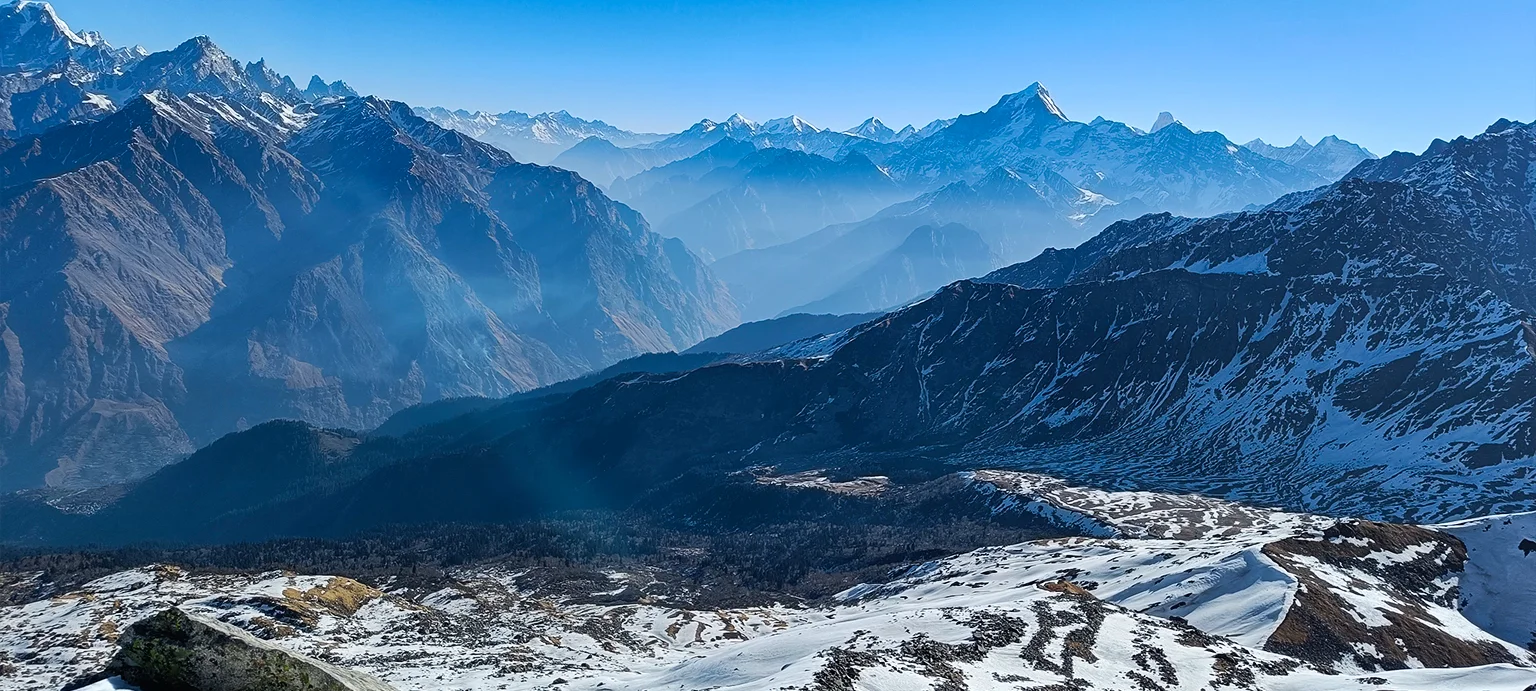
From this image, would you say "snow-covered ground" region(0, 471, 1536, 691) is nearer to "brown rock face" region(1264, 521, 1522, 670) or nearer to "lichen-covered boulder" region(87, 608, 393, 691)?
"brown rock face" region(1264, 521, 1522, 670)

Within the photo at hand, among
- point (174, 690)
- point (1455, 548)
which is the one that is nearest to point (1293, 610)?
point (1455, 548)

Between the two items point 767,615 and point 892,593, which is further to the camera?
point 892,593

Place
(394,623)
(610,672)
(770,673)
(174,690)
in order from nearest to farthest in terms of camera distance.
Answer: (174,690), (770,673), (610,672), (394,623)

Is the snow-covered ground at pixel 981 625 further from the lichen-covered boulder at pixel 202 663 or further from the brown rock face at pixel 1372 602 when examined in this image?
the lichen-covered boulder at pixel 202 663

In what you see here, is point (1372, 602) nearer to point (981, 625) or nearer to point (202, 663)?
point (981, 625)

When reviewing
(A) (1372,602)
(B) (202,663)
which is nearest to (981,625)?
(A) (1372,602)

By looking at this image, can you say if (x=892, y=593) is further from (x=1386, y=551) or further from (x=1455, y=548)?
(x=1455, y=548)
